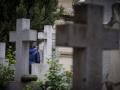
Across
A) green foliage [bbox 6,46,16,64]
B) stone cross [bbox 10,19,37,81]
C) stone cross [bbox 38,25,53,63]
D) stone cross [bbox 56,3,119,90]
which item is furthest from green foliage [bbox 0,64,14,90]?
stone cross [bbox 56,3,119,90]

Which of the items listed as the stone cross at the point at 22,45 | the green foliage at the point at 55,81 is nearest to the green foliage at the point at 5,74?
the stone cross at the point at 22,45

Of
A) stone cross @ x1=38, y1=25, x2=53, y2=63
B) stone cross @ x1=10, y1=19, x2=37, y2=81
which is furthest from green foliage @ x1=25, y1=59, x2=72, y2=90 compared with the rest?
stone cross @ x1=38, y1=25, x2=53, y2=63

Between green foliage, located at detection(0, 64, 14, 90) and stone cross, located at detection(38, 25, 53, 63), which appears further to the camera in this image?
stone cross, located at detection(38, 25, 53, 63)

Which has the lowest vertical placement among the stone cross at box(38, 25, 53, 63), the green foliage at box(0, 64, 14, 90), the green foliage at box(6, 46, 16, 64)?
the green foliage at box(0, 64, 14, 90)

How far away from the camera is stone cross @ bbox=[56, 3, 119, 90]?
14.2ft

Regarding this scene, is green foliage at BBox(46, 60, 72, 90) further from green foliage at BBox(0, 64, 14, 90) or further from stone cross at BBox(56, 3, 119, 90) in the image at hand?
stone cross at BBox(56, 3, 119, 90)

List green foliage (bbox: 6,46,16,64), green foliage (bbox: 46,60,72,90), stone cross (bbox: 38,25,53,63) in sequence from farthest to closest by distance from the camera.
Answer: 1. green foliage (bbox: 6,46,16,64)
2. stone cross (bbox: 38,25,53,63)
3. green foliage (bbox: 46,60,72,90)

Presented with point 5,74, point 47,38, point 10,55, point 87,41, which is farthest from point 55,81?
point 87,41

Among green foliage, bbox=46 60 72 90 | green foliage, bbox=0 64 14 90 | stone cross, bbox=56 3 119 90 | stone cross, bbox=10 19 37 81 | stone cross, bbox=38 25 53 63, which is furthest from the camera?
stone cross, bbox=38 25 53 63

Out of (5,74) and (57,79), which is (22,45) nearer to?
(5,74)

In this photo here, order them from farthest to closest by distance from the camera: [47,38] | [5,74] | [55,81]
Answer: [47,38] < [5,74] < [55,81]

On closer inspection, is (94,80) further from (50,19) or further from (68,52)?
(68,52)

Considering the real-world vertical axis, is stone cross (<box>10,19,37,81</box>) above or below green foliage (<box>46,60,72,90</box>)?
above

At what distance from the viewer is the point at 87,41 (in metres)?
4.40
